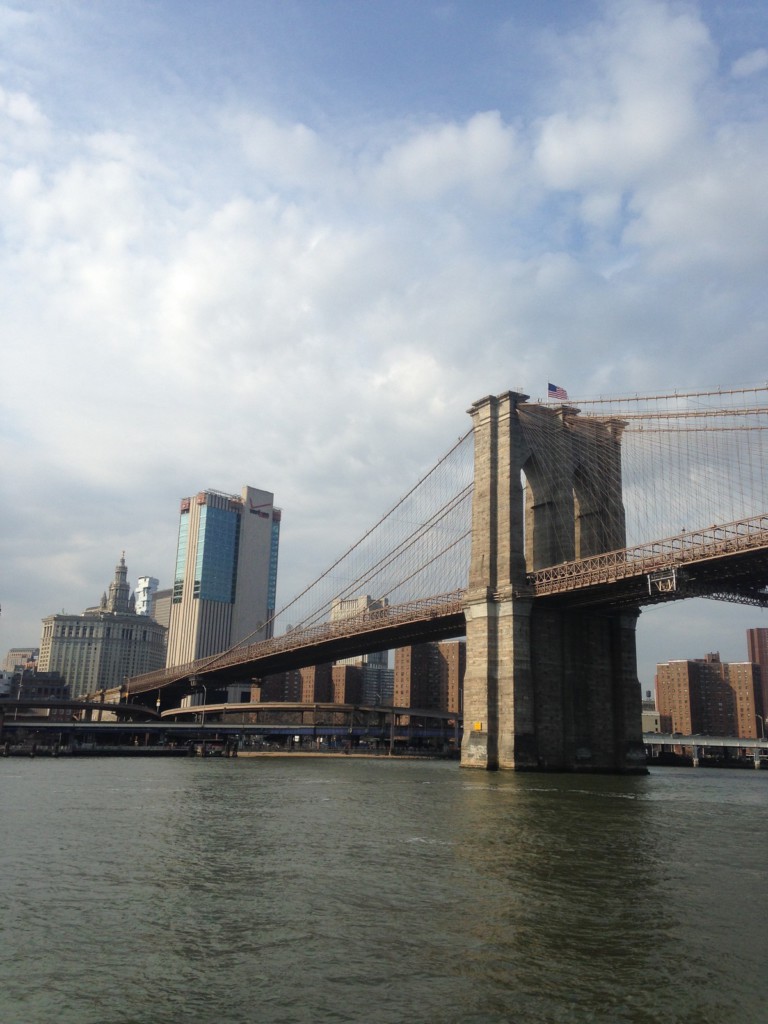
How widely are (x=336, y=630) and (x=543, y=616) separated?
27504 millimetres

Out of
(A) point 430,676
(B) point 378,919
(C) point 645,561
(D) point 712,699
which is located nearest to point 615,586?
(C) point 645,561

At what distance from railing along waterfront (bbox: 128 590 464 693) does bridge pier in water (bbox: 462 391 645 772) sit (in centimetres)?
723

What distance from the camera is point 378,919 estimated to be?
15.0 metres

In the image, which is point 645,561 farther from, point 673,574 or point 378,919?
point 378,919

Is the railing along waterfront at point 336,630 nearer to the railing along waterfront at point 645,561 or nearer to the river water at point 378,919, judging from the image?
the railing along waterfront at point 645,561

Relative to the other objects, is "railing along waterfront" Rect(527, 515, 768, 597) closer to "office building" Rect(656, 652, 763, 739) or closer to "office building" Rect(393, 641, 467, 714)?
"office building" Rect(393, 641, 467, 714)

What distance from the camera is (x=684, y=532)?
50312 millimetres

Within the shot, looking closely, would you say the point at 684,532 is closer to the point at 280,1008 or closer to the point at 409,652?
the point at 280,1008

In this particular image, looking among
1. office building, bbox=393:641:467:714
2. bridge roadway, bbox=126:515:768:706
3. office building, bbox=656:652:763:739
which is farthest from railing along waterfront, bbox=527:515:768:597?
office building, bbox=656:652:763:739

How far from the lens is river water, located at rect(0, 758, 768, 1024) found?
1084cm

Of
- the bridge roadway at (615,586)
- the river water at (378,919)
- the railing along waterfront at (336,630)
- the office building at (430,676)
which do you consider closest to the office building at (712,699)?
the office building at (430,676)

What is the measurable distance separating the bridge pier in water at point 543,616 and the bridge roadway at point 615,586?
2.72 m

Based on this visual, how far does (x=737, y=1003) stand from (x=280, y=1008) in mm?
5818

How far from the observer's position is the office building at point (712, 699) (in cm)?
18088
